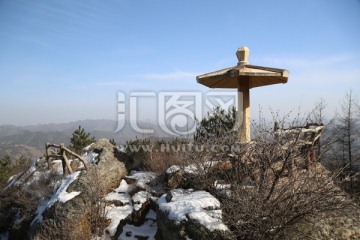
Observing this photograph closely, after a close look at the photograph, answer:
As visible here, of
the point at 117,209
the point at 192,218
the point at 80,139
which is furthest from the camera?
the point at 80,139

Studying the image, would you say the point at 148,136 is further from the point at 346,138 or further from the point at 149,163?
the point at 346,138

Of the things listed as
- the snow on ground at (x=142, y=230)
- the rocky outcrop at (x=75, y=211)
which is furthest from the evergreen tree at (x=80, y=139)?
the snow on ground at (x=142, y=230)

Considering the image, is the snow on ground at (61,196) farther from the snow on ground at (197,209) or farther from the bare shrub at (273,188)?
the bare shrub at (273,188)

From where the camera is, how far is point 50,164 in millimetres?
11172

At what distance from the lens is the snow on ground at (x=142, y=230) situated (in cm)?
711

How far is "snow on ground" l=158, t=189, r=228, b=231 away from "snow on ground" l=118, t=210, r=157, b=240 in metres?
1.33

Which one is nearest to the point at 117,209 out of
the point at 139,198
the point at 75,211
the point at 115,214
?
the point at 115,214

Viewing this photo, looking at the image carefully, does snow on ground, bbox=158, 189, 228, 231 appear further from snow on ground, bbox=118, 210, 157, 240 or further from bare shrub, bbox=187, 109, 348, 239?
snow on ground, bbox=118, 210, 157, 240

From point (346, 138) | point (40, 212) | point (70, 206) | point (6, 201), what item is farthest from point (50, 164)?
point (346, 138)

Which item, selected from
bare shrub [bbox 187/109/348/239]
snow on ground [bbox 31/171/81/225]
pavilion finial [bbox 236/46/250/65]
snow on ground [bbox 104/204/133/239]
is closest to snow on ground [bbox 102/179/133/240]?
snow on ground [bbox 104/204/133/239]

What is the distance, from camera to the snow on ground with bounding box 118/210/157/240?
7105 millimetres

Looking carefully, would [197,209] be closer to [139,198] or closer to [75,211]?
[139,198]

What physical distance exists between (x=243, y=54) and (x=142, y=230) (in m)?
5.51

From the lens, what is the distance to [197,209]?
18.2 ft
